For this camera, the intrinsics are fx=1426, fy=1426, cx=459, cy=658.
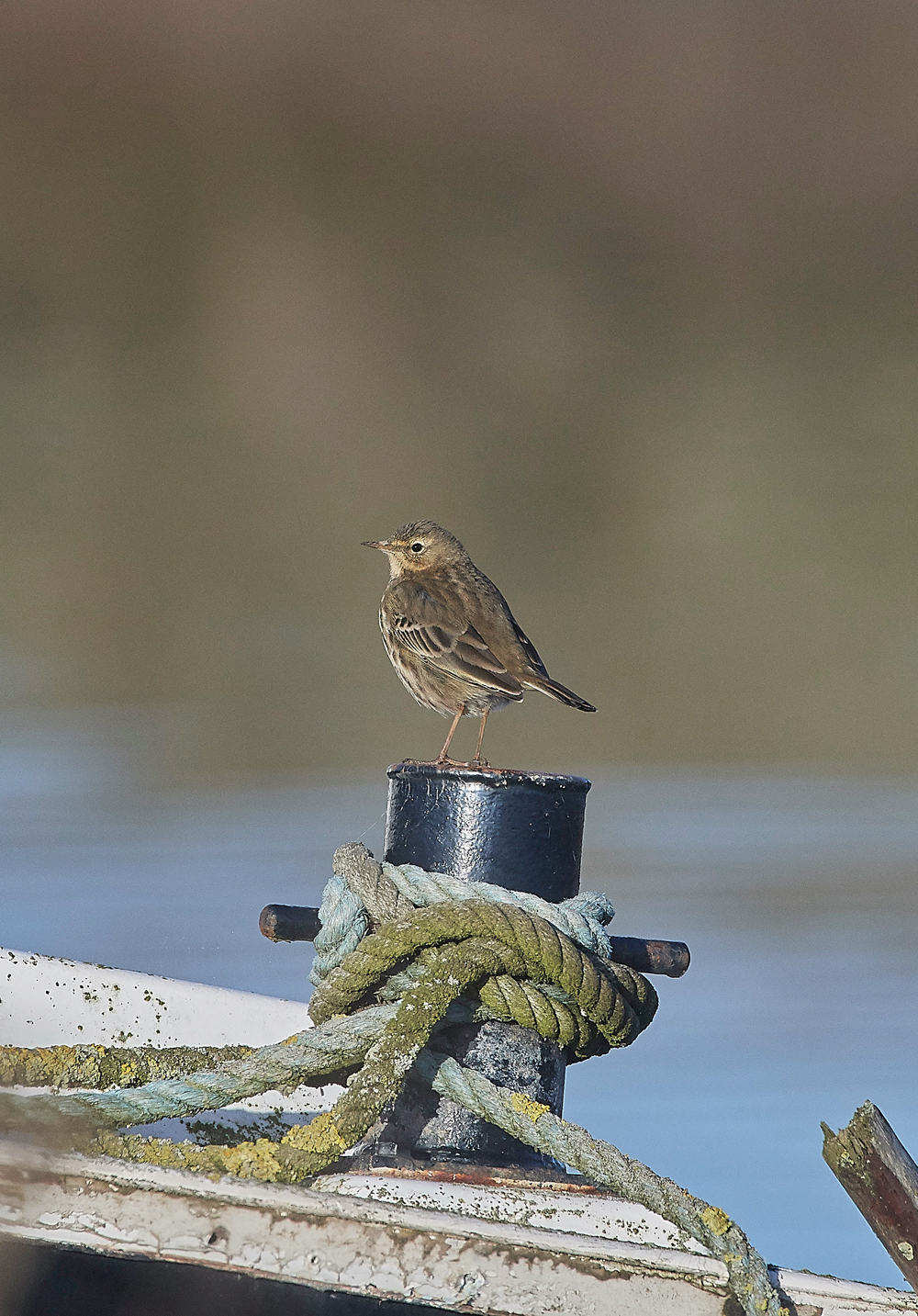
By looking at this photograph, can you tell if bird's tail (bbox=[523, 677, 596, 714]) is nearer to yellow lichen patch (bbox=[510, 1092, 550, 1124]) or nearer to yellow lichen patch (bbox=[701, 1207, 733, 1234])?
yellow lichen patch (bbox=[510, 1092, 550, 1124])

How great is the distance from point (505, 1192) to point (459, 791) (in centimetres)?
61

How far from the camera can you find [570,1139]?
5.89ft

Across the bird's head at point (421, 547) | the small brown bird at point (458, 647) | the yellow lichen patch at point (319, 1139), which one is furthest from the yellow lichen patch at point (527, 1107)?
the bird's head at point (421, 547)

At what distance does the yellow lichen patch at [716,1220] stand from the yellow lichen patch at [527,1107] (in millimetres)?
277

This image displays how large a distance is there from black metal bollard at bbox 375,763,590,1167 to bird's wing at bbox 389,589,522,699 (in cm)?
110

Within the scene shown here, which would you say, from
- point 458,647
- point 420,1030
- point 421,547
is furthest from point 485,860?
point 421,547

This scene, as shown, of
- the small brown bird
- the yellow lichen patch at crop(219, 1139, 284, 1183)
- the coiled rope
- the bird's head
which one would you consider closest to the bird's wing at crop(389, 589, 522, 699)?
the small brown bird

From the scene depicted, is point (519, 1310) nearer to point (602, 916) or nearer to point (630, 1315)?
point (630, 1315)

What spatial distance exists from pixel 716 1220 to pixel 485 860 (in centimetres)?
68

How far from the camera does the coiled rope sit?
63.8 inches

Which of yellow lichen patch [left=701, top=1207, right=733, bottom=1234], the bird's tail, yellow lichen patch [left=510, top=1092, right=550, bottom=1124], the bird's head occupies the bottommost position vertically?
yellow lichen patch [left=701, top=1207, right=733, bottom=1234]

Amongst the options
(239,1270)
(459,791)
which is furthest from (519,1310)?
(459,791)

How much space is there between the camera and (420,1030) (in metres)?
1.87

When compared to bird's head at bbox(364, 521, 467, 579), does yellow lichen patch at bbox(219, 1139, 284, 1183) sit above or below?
below
